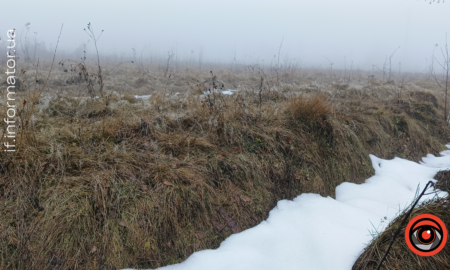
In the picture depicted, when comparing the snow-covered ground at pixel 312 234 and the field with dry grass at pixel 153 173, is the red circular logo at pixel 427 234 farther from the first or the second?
the field with dry grass at pixel 153 173

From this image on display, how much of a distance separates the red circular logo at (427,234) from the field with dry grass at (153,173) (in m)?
1.45

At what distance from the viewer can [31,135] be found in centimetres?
250

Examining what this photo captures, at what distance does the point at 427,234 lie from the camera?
1.26 m

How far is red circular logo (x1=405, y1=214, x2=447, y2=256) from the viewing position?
4.08ft

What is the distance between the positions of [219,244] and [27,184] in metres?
1.81

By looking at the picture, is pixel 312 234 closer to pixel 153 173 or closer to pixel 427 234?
pixel 427 234

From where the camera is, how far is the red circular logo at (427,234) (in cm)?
124

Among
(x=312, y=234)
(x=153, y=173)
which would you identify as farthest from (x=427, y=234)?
(x=153, y=173)

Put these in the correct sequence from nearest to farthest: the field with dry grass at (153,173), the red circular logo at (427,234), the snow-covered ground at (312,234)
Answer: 1. the red circular logo at (427,234)
2. the field with dry grass at (153,173)
3. the snow-covered ground at (312,234)

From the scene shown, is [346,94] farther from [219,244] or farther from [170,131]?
[219,244]

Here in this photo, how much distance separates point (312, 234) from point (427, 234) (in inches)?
48.7

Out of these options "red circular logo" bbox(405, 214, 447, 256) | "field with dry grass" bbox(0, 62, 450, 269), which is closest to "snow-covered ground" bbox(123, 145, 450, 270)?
"field with dry grass" bbox(0, 62, 450, 269)

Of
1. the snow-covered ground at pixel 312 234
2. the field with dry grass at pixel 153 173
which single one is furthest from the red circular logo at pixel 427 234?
the field with dry grass at pixel 153 173

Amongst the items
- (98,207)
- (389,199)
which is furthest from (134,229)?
(389,199)
